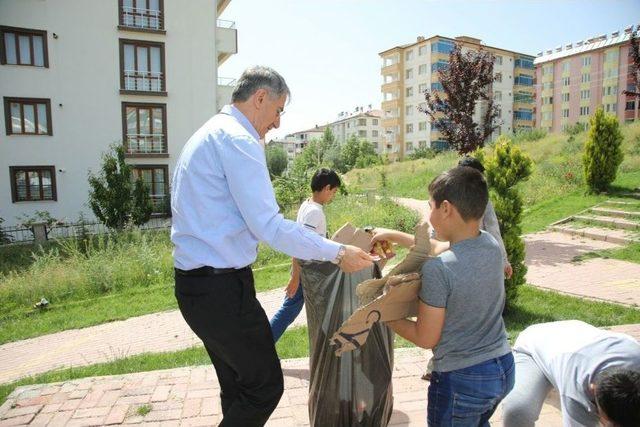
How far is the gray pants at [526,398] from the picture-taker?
2.21 meters

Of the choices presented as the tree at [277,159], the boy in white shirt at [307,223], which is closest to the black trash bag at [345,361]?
the boy in white shirt at [307,223]

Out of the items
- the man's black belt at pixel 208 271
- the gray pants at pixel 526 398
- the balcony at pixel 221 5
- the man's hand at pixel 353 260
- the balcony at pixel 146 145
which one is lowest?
the gray pants at pixel 526 398

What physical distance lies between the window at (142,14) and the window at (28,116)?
5298 millimetres

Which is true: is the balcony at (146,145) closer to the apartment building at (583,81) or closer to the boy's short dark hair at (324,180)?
the boy's short dark hair at (324,180)

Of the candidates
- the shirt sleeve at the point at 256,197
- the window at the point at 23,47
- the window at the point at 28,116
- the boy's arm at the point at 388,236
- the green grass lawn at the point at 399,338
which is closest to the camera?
the shirt sleeve at the point at 256,197

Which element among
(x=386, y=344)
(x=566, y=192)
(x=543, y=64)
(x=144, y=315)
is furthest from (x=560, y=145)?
(x=543, y=64)

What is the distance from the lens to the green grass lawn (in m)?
4.50

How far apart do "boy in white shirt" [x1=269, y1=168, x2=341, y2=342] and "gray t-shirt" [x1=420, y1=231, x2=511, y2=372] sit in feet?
6.92

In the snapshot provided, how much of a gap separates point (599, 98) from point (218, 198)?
2668 inches

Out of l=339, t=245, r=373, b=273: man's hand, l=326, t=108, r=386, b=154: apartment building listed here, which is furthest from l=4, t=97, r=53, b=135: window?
l=326, t=108, r=386, b=154: apartment building

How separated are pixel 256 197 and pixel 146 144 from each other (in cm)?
2252

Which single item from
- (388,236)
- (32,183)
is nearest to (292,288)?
(388,236)

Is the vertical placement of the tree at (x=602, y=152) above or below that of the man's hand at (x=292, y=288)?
above

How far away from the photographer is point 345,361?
2.53 meters
